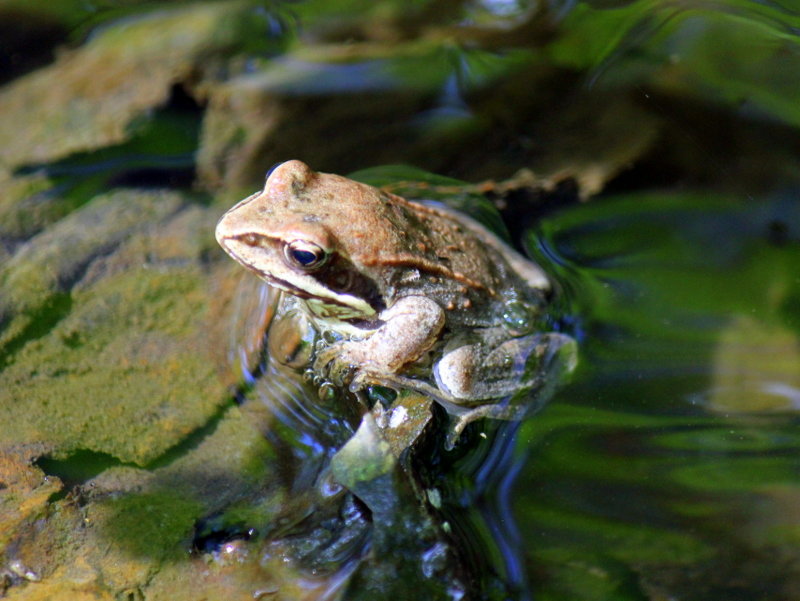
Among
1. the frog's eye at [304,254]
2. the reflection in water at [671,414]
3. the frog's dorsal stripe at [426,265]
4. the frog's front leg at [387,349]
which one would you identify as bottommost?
the reflection in water at [671,414]

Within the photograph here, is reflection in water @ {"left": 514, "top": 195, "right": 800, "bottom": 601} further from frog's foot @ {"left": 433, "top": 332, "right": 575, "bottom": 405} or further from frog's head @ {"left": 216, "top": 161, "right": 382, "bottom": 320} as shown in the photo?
frog's head @ {"left": 216, "top": 161, "right": 382, "bottom": 320}

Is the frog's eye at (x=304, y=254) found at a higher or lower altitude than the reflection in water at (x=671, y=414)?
higher

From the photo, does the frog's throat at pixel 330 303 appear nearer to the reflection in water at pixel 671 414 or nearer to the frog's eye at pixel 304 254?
the frog's eye at pixel 304 254

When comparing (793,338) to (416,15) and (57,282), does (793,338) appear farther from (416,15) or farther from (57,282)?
(57,282)

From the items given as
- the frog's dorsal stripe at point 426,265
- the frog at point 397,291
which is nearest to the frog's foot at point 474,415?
the frog at point 397,291

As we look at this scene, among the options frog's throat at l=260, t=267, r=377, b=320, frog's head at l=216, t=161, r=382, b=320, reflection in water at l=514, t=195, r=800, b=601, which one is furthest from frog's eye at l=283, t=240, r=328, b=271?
reflection in water at l=514, t=195, r=800, b=601

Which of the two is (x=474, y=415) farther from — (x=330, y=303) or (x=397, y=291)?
(x=330, y=303)

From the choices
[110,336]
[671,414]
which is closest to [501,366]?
[671,414]
